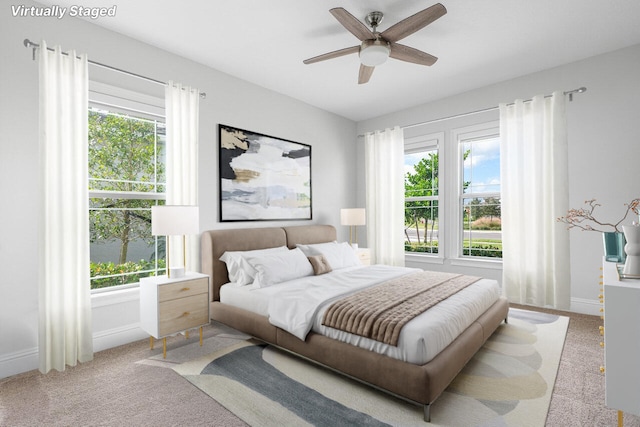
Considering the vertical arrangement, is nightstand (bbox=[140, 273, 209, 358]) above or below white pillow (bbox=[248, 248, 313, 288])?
below

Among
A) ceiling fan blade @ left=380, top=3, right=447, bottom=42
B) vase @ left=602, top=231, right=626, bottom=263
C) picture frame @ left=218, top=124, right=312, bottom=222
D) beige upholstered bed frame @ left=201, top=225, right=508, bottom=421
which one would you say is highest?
ceiling fan blade @ left=380, top=3, right=447, bottom=42

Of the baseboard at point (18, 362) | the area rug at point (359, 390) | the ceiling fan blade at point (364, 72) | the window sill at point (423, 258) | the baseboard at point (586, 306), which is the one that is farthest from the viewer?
the window sill at point (423, 258)

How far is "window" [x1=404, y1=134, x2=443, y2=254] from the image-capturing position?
499 cm

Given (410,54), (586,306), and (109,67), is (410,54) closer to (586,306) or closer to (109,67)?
(109,67)

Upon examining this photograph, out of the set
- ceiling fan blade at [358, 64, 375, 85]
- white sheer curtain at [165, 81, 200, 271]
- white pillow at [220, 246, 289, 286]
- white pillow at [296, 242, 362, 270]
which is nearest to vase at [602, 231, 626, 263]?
ceiling fan blade at [358, 64, 375, 85]

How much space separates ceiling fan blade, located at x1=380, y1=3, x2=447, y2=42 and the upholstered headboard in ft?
7.96

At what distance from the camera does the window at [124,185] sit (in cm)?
299

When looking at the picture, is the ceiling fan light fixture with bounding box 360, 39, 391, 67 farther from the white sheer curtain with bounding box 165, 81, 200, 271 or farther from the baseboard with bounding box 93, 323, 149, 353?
the baseboard with bounding box 93, 323, 149, 353

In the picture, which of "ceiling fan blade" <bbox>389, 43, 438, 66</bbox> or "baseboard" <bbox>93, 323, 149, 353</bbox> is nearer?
"ceiling fan blade" <bbox>389, 43, 438, 66</bbox>

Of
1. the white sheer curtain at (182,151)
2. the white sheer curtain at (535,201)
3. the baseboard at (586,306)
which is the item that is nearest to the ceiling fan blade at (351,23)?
the white sheer curtain at (182,151)

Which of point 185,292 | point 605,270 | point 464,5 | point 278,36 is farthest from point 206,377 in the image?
point 464,5

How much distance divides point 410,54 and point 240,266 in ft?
8.31

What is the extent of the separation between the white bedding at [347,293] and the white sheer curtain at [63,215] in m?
1.21

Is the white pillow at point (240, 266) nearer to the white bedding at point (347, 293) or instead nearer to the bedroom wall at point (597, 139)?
the white bedding at point (347, 293)
